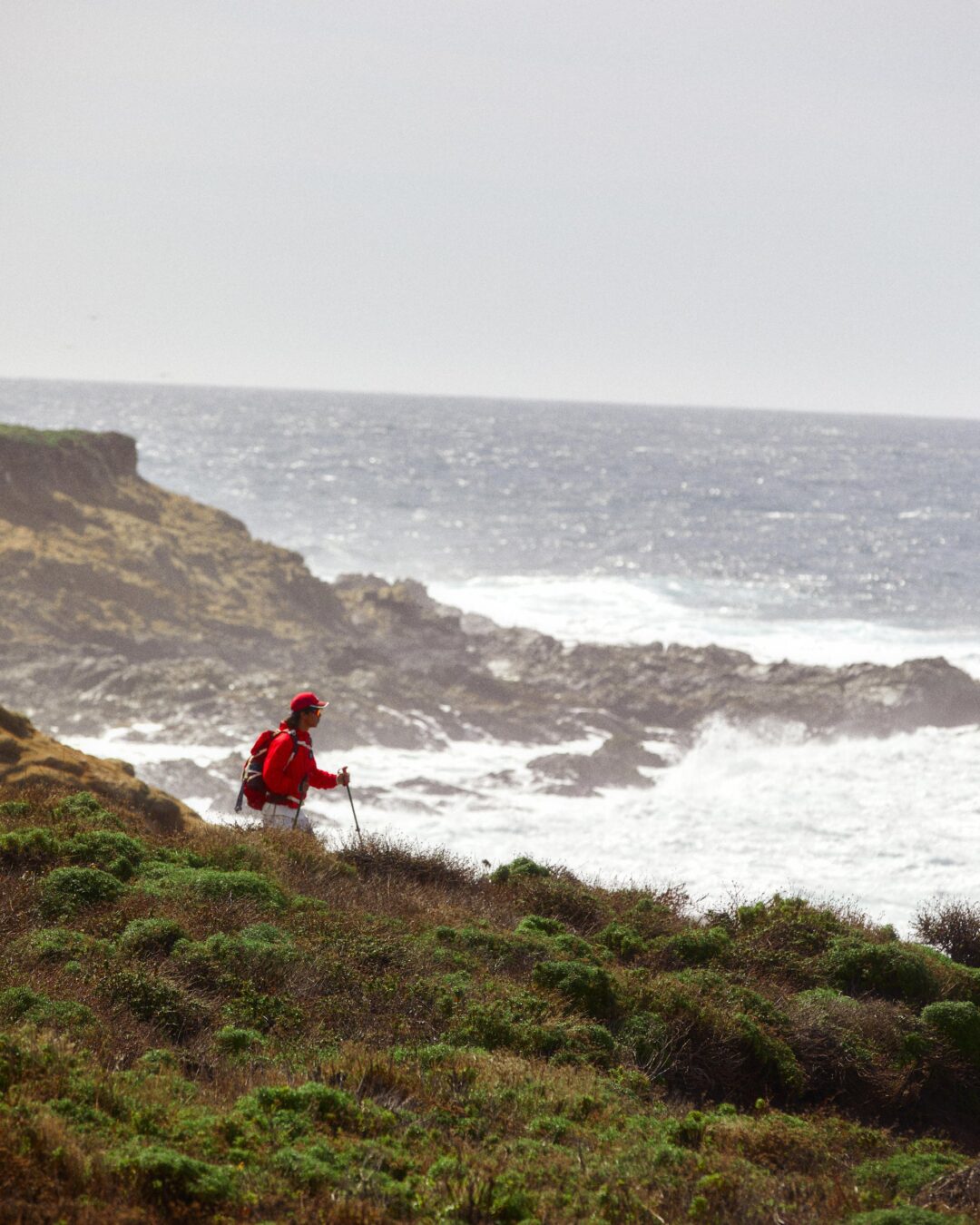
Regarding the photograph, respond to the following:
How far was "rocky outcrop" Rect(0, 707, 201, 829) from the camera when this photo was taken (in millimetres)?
10266

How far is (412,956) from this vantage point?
7559 mm

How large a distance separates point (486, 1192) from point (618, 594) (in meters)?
38.9

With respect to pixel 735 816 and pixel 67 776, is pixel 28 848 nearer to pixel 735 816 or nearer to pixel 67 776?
pixel 67 776

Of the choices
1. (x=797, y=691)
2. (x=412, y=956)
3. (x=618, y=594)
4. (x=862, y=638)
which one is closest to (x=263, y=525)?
(x=618, y=594)

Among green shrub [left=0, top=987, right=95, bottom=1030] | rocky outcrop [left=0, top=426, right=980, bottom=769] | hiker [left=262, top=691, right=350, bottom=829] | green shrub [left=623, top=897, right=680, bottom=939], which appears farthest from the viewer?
rocky outcrop [left=0, top=426, right=980, bottom=769]

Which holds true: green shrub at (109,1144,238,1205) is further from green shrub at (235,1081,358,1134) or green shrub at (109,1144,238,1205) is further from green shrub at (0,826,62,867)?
green shrub at (0,826,62,867)

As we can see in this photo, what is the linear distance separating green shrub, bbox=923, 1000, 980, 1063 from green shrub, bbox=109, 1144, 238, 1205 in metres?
5.40

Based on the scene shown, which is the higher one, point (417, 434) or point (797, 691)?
point (417, 434)

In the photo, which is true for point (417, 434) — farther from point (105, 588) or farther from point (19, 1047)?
point (19, 1047)

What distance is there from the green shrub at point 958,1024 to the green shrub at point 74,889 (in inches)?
235

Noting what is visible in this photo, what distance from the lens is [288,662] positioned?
2797 centimetres

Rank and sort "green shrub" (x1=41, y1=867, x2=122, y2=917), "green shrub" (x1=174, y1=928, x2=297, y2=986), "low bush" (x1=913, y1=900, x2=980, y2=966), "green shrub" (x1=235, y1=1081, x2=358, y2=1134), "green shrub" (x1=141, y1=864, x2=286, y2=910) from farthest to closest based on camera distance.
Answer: "low bush" (x1=913, y1=900, x2=980, y2=966) → "green shrub" (x1=141, y1=864, x2=286, y2=910) → "green shrub" (x1=41, y1=867, x2=122, y2=917) → "green shrub" (x1=174, y1=928, x2=297, y2=986) → "green shrub" (x1=235, y1=1081, x2=358, y2=1134)

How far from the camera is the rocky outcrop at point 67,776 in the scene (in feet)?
33.7

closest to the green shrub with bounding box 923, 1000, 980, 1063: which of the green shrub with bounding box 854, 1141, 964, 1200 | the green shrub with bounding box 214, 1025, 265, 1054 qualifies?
the green shrub with bounding box 854, 1141, 964, 1200
